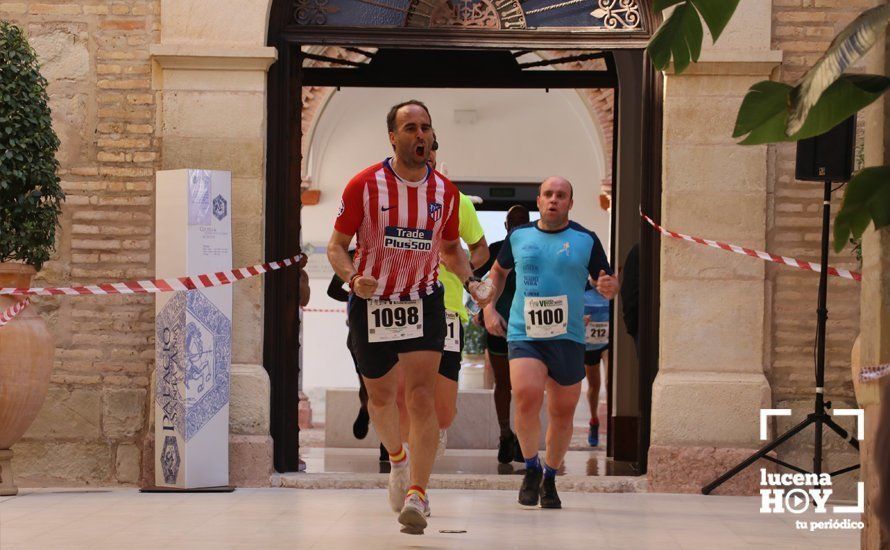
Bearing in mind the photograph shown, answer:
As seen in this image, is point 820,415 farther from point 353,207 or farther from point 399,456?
point 353,207

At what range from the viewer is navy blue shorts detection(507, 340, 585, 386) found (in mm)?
8242

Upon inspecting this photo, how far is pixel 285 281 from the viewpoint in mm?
9742

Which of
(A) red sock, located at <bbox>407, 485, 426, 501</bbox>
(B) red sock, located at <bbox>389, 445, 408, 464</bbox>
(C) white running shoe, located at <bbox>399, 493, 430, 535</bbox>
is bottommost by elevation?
(C) white running shoe, located at <bbox>399, 493, 430, 535</bbox>

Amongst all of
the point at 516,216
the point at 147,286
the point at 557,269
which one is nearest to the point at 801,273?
the point at 557,269

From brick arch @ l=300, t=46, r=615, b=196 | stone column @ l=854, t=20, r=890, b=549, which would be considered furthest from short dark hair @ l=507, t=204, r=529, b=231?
brick arch @ l=300, t=46, r=615, b=196

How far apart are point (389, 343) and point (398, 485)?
0.79m

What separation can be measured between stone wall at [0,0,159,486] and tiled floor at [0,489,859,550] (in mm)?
593

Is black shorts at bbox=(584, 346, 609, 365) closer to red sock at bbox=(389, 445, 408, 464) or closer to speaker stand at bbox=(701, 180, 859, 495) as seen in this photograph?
speaker stand at bbox=(701, 180, 859, 495)

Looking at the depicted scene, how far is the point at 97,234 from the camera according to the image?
9477mm

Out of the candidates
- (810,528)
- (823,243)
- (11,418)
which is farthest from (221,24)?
(810,528)

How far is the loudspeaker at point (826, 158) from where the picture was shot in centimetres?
871

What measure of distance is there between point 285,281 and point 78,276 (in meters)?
1.33

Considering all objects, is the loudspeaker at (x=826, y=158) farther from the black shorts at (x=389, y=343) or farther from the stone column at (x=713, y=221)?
the black shorts at (x=389, y=343)

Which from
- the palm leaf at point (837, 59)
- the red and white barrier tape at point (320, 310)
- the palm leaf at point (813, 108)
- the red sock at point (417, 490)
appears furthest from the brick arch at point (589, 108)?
the palm leaf at point (837, 59)
